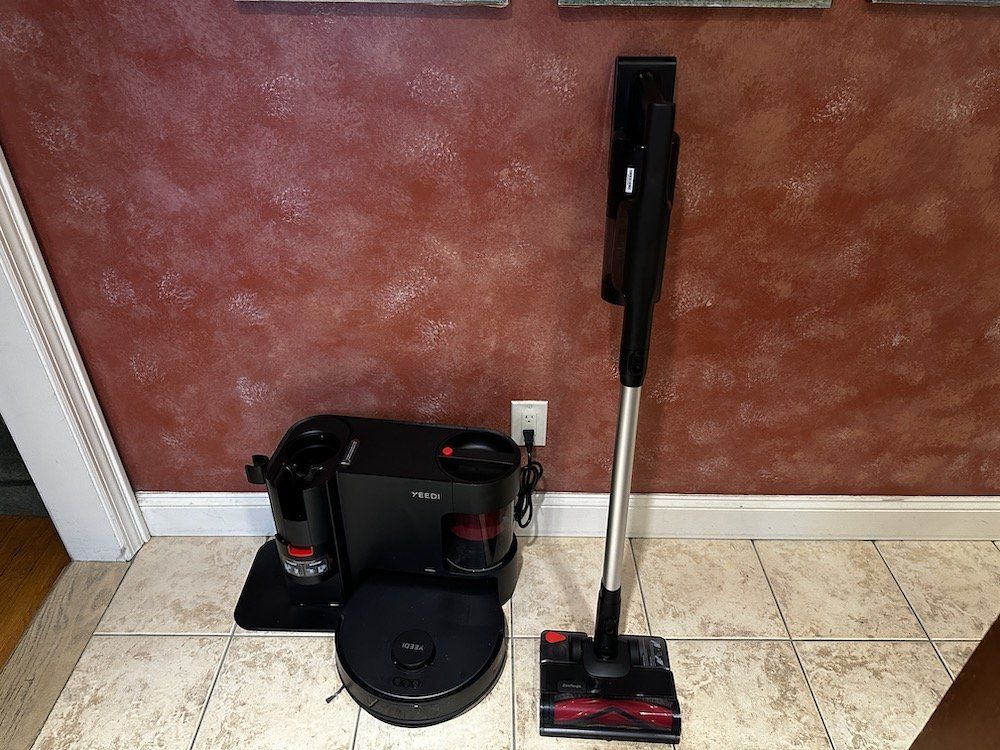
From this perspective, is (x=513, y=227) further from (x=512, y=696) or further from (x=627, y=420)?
Answer: (x=512, y=696)

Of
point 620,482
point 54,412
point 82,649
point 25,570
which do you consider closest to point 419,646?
point 620,482

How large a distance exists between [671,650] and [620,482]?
45 centimetres

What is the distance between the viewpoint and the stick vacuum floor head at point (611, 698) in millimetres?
1215

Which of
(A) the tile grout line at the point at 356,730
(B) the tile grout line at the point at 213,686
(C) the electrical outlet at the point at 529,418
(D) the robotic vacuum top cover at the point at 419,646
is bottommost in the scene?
(A) the tile grout line at the point at 356,730

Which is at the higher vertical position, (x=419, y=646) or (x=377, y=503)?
(x=377, y=503)

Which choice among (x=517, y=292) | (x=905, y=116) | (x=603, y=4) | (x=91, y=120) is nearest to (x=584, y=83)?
(x=603, y=4)

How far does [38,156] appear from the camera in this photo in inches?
46.6

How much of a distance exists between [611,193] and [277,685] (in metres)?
1.03

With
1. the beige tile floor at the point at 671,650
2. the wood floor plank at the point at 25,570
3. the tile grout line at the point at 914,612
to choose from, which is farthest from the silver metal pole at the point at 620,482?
the wood floor plank at the point at 25,570

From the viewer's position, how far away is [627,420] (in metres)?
1.06

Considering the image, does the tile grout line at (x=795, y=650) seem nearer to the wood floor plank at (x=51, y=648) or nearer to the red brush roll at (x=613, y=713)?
the red brush roll at (x=613, y=713)

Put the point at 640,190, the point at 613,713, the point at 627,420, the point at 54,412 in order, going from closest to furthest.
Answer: the point at 640,190 → the point at 627,420 → the point at 613,713 → the point at 54,412

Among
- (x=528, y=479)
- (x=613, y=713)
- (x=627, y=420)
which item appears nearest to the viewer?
(x=627, y=420)

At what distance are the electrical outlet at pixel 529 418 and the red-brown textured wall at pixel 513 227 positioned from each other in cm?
3
